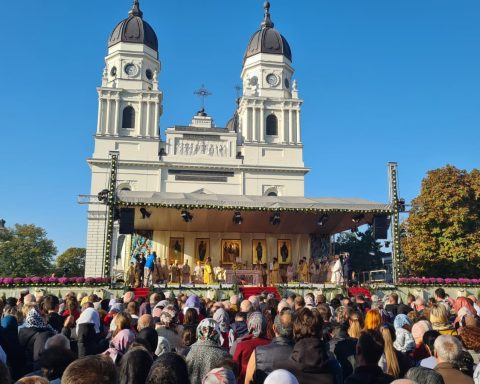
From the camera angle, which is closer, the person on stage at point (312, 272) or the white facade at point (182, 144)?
the person on stage at point (312, 272)

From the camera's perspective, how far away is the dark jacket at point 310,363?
3.52 meters

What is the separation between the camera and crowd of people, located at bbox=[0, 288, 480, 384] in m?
2.87

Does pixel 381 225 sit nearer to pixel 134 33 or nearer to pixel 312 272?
pixel 312 272

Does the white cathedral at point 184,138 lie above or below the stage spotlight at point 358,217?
above

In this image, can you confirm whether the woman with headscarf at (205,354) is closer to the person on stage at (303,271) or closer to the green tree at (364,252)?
the person on stage at (303,271)

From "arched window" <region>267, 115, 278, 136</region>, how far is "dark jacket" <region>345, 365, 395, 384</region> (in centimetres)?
4456

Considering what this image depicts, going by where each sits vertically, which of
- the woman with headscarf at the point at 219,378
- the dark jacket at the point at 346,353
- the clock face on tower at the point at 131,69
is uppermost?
the clock face on tower at the point at 131,69

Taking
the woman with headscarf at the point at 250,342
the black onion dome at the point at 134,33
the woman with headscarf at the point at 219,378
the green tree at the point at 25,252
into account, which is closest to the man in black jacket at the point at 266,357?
the woman with headscarf at the point at 250,342

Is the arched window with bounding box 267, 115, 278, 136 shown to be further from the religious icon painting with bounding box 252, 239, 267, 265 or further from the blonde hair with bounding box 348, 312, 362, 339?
the blonde hair with bounding box 348, 312, 362, 339

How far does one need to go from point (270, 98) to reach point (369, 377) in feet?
149

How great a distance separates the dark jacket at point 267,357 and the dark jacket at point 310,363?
0.39 feet

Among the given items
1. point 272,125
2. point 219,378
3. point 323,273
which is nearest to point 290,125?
point 272,125

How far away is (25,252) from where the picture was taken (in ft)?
162

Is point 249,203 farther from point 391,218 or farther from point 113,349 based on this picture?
point 113,349
